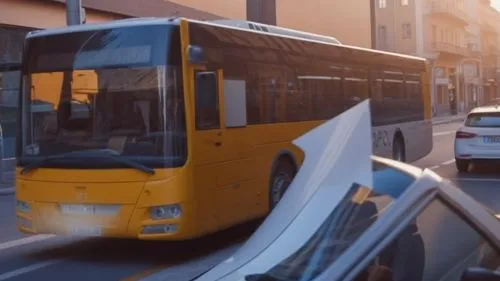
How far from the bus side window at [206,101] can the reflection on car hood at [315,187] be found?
6019 mm

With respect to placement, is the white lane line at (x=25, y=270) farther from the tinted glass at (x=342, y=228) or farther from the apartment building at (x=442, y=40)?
the apartment building at (x=442, y=40)

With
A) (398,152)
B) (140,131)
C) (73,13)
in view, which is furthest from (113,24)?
(398,152)

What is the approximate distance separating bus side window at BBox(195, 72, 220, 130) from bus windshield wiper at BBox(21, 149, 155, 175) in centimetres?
80

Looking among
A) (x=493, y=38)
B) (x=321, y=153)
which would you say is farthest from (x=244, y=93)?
(x=493, y=38)

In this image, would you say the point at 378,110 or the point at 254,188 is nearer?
the point at 254,188

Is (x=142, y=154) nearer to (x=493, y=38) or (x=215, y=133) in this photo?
(x=215, y=133)

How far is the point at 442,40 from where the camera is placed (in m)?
68.6

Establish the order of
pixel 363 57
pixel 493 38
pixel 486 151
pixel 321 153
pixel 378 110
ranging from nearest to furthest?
1. pixel 321 153
2. pixel 363 57
3. pixel 378 110
4. pixel 486 151
5. pixel 493 38

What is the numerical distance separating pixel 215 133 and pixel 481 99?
3358 inches

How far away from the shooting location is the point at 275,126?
11633 millimetres

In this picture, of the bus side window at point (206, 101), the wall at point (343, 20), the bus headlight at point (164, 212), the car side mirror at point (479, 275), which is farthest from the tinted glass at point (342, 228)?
the wall at point (343, 20)

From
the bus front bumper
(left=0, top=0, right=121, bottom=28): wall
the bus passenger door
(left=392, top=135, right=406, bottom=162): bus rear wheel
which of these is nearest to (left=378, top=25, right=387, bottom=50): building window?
(left=0, top=0, right=121, bottom=28): wall

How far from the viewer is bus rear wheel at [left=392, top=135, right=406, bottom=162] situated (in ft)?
57.8

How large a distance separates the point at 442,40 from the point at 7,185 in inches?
2130
